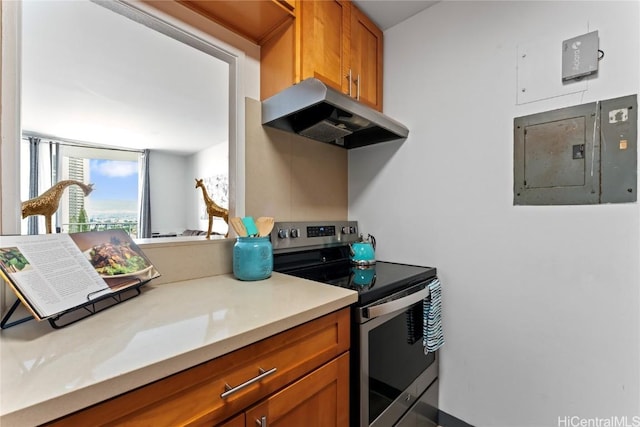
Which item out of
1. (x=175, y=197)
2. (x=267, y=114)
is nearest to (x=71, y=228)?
(x=175, y=197)

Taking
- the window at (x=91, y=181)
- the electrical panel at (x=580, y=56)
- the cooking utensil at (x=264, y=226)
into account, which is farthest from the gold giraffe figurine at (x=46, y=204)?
the window at (x=91, y=181)

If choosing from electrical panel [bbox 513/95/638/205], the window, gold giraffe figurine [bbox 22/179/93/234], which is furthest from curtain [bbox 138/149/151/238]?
electrical panel [bbox 513/95/638/205]

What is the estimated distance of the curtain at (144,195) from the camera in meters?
5.52

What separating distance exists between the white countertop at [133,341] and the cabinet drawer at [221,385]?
3cm

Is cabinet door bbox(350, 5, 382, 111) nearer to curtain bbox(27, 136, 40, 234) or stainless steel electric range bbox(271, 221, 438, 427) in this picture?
stainless steel electric range bbox(271, 221, 438, 427)

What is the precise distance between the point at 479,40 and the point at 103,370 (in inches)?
74.2

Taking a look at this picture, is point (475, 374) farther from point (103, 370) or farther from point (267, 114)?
point (267, 114)

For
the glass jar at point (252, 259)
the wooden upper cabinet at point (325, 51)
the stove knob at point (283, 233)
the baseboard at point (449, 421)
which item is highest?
the wooden upper cabinet at point (325, 51)

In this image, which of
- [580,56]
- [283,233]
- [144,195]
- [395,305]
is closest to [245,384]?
[395,305]

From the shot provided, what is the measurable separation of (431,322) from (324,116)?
1147 mm

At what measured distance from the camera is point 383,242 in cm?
174

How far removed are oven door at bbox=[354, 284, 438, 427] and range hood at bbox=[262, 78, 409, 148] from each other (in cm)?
86

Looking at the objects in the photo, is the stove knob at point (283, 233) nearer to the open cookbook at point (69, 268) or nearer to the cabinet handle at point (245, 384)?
the open cookbook at point (69, 268)

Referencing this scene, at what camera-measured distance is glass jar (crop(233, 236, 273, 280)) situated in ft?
3.82
